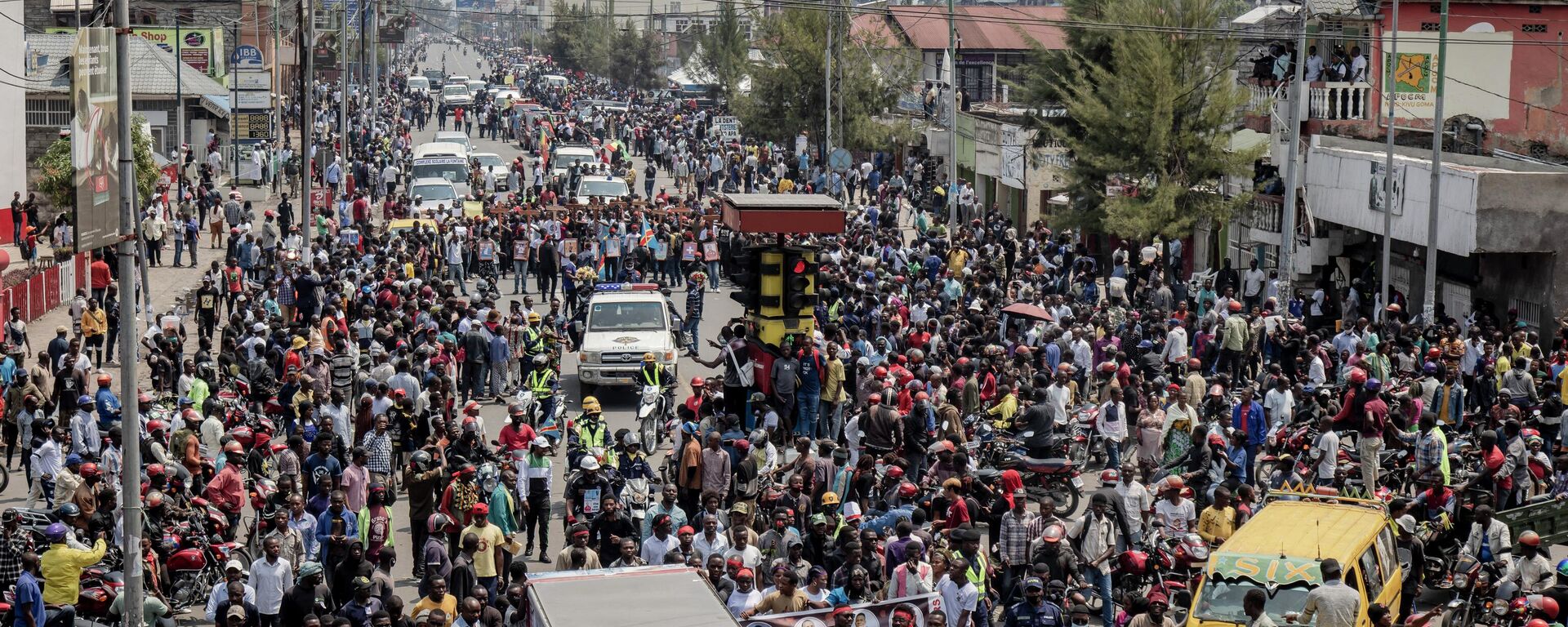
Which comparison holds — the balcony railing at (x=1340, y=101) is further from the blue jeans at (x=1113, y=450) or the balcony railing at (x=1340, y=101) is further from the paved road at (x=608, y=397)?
the blue jeans at (x=1113, y=450)

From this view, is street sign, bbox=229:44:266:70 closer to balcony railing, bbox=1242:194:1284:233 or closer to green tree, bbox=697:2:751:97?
green tree, bbox=697:2:751:97

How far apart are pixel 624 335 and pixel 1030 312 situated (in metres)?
5.43

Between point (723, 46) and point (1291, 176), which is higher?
point (723, 46)

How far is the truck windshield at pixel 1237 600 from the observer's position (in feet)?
43.8

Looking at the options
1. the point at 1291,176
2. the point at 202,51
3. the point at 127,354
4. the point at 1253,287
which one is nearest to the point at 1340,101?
the point at 1291,176

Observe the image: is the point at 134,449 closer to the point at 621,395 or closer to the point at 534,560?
the point at 534,560

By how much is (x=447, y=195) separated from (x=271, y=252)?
9.28 m

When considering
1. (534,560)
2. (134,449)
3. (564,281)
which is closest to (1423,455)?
(534,560)

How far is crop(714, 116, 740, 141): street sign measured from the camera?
61.9m

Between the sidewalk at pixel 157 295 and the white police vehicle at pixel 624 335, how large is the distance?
19.5ft

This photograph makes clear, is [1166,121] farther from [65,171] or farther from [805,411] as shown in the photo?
[65,171]

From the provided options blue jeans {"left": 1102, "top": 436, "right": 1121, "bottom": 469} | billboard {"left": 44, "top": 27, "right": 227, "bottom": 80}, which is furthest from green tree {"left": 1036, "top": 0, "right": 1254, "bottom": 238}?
billboard {"left": 44, "top": 27, "right": 227, "bottom": 80}

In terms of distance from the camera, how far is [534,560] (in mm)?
17734

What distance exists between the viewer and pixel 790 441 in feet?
73.2
